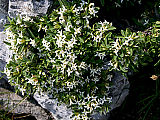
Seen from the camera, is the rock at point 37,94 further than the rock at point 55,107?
No

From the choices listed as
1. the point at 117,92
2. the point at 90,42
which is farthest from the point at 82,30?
the point at 117,92

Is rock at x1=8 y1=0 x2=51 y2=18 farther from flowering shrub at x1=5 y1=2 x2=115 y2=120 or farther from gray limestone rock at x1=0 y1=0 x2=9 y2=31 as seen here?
gray limestone rock at x1=0 y1=0 x2=9 y2=31

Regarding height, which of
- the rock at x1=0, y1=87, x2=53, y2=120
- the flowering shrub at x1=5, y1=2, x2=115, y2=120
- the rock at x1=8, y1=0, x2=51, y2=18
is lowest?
the rock at x1=0, y1=87, x2=53, y2=120

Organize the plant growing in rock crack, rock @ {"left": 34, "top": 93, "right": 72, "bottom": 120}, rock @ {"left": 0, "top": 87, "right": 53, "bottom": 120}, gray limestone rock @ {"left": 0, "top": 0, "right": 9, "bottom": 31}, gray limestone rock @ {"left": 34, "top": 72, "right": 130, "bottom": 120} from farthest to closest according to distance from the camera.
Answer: rock @ {"left": 0, "top": 87, "right": 53, "bottom": 120}
rock @ {"left": 34, "top": 93, "right": 72, "bottom": 120}
gray limestone rock @ {"left": 34, "top": 72, "right": 130, "bottom": 120}
gray limestone rock @ {"left": 0, "top": 0, "right": 9, "bottom": 31}
the plant growing in rock crack

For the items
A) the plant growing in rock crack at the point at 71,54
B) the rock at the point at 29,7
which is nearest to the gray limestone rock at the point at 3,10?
the rock at the point at 29,7

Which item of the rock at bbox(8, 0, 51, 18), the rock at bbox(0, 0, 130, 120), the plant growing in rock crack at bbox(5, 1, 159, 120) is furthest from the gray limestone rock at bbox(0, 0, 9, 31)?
the plant growing in rock crack at bbox(5, 1, 159, 120)

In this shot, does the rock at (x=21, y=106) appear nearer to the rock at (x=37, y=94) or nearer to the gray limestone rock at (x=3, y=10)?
A: the rock at (x=37, y=94)

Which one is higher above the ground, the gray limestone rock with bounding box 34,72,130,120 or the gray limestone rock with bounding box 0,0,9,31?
the gray limestone rock with bounding box 0,0,9,31
